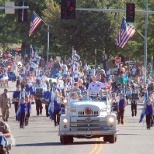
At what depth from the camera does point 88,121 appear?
3375 cm

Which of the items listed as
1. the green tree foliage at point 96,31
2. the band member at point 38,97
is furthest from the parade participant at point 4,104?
the green tree foliage at point 96,31

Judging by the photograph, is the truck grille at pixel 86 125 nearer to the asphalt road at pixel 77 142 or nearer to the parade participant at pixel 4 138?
the asphalt road at pixel 77 142

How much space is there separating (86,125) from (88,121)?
6.1 inches

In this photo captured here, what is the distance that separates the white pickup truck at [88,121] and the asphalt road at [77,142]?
1.17 ft

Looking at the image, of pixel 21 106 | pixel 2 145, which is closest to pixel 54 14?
pixel 21 106

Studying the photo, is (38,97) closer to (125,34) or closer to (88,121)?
(125,34)

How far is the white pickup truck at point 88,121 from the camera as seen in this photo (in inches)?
1319

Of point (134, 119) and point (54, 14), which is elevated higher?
point (54, 14)

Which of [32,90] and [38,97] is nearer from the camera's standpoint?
[38,97]

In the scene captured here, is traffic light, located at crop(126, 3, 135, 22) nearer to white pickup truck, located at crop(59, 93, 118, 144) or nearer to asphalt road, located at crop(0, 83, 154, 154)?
asphalt road, located at crop(0, 83, 154, 154)

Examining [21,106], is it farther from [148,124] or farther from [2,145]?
[2,145]

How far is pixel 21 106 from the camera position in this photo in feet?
145

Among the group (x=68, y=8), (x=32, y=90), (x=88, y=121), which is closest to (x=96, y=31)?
(x=32, y=90)

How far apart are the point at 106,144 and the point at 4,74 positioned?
46514 millimetres
